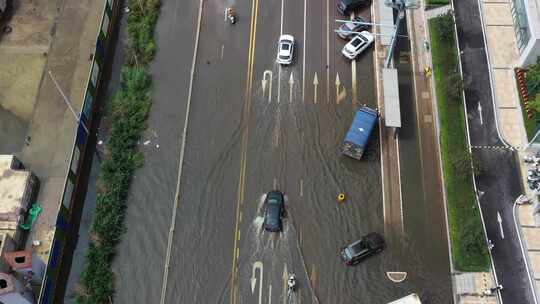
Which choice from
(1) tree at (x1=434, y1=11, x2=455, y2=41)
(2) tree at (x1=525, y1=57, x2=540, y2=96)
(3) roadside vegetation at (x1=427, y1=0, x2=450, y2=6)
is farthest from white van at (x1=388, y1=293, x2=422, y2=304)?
(3) roadside vegetation at (x1=427, y1=0, x2=450, y2=6)

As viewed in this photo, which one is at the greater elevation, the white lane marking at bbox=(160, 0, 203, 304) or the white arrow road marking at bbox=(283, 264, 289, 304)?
the white lane marking at bbox=(160, 0, 203, 304)

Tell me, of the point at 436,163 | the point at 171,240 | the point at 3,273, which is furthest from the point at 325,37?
the point at 3,273

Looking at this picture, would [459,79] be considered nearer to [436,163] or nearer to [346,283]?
[436,163]

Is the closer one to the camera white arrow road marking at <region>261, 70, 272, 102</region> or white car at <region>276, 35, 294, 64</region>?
white arrow road marking at <region>261, 70, 272, 102</region>

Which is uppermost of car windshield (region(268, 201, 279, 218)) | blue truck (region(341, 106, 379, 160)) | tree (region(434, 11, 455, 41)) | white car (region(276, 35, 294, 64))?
tree (region(434, 11, 455, 41))

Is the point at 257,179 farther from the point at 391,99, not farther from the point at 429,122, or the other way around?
the point at 429,122

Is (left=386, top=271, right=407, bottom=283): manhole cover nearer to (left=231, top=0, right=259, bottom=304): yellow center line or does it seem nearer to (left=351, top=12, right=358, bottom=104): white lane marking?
(left=231, top=0, right=259, bottom=304): yellow center line

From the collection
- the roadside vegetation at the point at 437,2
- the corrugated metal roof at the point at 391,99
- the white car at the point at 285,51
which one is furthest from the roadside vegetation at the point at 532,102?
the white car at the point at 285,51
